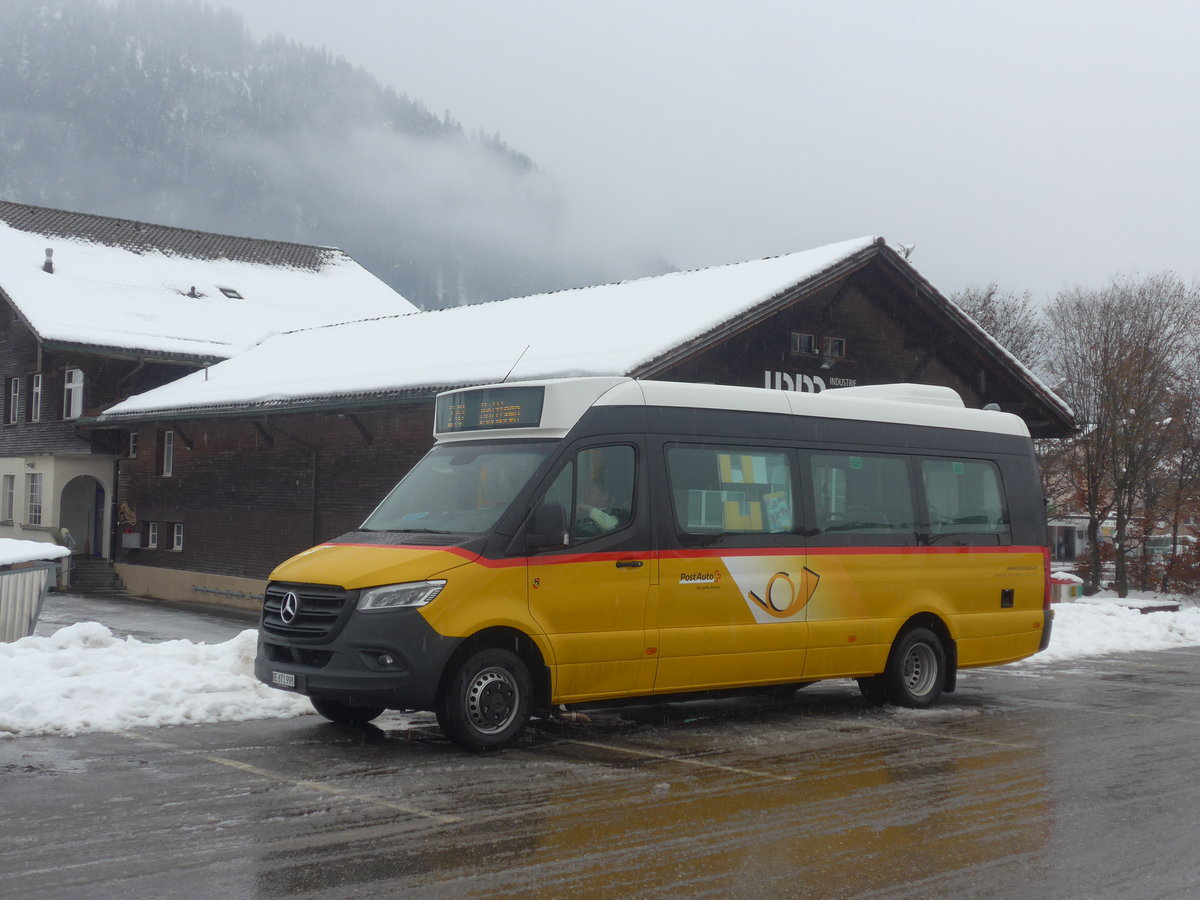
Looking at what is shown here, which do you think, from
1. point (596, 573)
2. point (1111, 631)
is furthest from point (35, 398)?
point (596, 573)

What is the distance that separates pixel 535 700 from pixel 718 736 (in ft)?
5.08

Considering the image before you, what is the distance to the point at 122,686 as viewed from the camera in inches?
413

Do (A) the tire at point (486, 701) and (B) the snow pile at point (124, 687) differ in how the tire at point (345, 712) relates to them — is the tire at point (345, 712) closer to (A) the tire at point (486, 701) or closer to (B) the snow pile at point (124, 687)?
(B) the snow pile at point (124, 687)

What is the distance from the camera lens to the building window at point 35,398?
33.3 metres

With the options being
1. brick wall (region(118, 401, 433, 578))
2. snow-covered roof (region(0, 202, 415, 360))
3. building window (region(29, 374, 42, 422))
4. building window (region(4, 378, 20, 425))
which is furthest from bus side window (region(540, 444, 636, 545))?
building window (region(4, 378, 20, 425))

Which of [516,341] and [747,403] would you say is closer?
[747,403]

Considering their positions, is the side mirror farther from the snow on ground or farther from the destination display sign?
the snow on ground

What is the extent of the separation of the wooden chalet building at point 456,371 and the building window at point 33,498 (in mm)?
4598

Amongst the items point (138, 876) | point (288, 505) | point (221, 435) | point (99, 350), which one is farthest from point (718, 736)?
point (99, 350)

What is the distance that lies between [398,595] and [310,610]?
76 centimetres

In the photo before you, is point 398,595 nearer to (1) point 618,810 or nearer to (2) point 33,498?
(1) point 618,810

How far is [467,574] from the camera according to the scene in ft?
28.8

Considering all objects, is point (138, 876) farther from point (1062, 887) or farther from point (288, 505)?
point (288, 505)

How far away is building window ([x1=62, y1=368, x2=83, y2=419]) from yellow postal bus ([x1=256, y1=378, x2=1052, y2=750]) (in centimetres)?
2428
